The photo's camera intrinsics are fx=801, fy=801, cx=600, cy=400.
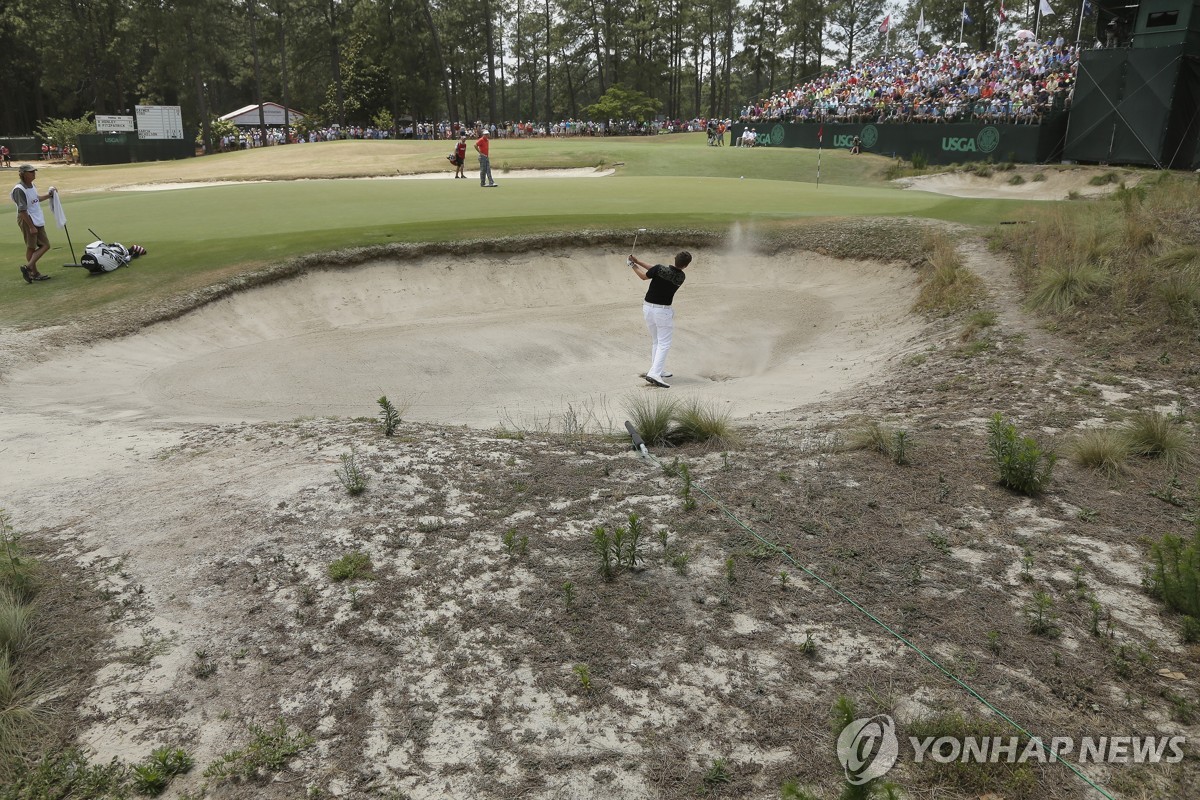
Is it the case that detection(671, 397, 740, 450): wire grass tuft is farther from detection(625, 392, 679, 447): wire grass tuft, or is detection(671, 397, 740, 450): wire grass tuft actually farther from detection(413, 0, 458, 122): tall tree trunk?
detection(413, 0, 458, 122): tall tree trunk

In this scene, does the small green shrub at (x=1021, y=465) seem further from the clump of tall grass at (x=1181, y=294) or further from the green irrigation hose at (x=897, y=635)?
the clump of tall grass at (x=1181, y=294)

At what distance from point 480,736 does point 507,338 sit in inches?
417

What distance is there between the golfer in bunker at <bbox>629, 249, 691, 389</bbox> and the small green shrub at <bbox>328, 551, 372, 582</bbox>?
724cm

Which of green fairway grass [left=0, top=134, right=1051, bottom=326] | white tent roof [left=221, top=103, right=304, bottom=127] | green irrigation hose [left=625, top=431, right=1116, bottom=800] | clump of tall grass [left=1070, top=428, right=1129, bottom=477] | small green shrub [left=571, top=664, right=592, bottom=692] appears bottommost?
small green shrub [left=571, top=664, right=592, bottom=692]

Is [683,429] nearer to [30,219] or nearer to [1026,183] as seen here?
[30,219]

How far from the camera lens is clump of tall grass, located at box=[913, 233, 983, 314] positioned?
13.3 meters

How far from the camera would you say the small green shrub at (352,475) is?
655 centimetres

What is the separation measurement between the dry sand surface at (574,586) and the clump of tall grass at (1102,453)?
242mm

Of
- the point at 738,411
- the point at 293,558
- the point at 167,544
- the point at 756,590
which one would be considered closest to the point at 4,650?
the point at 167,544

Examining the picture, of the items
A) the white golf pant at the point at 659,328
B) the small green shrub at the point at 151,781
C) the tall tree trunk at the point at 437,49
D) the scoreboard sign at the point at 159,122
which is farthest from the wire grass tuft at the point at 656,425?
the tall tree trunk at the point at 437,49

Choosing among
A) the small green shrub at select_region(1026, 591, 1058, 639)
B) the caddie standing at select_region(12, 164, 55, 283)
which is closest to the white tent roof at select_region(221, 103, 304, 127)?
the caddie standing at select_region(12, 164, 55, 283)

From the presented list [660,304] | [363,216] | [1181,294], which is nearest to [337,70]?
[363,216]

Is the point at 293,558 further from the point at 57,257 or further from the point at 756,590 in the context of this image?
the point at 57,257

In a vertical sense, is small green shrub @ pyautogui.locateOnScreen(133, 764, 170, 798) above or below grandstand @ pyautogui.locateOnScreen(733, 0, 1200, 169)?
Result: below
